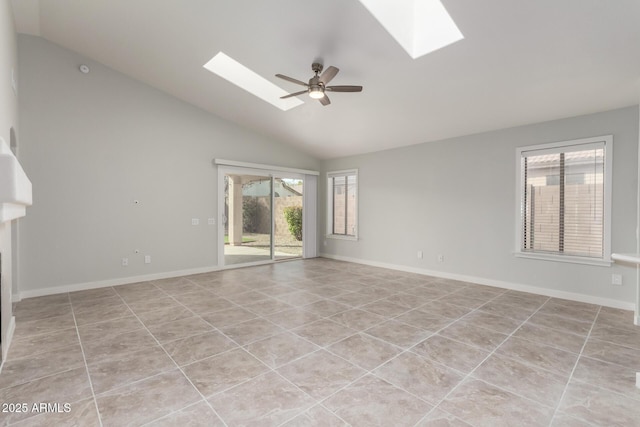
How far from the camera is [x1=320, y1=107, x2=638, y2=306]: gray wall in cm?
372

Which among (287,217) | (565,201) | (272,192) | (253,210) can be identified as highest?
(272,192)

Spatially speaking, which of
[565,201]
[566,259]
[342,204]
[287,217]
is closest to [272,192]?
[287,217]

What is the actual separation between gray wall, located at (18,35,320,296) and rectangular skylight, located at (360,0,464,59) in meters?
3.89

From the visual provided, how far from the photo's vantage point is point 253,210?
6.46 metres

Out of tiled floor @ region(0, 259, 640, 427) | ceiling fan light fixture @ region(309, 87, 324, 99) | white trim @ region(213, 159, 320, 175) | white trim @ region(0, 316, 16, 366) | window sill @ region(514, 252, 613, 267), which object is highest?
ceiling fan light fixture @ region(309, 87, 324, 99)

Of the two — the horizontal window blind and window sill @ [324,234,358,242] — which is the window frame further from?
the horizontal window blind

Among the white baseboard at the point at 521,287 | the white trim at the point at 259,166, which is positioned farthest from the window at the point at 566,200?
the white trim at the point at 259,166

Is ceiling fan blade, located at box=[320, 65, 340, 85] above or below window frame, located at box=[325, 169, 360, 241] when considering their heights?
above

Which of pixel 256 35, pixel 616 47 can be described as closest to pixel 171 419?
pixel 256 35

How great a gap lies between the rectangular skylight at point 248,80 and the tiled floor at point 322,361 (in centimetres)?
316

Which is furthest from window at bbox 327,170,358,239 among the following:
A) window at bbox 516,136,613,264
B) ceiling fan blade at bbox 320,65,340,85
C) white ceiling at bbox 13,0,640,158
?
ceiling fan blade at bbox 320,65,340,85

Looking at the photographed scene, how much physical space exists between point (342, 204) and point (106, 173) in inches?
187

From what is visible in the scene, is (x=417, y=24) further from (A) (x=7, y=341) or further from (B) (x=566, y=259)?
(A) (x=7, y=341)

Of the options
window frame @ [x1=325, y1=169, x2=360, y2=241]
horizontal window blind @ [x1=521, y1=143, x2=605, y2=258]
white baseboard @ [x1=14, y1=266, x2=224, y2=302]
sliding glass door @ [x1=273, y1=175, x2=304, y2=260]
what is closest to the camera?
horizontal window blind @ [x1=521, y1=143, x2=605, y2=258]
